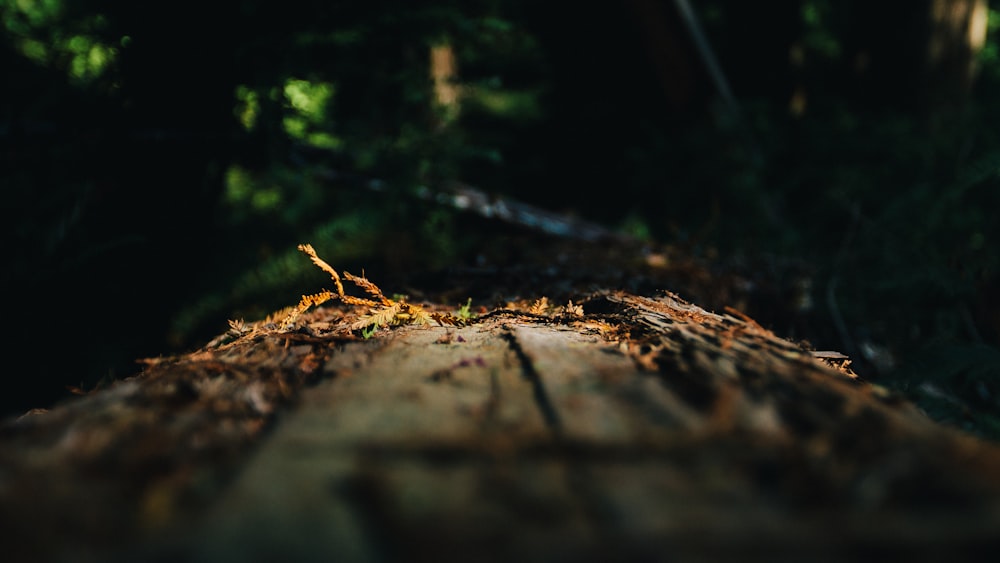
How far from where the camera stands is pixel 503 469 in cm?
58

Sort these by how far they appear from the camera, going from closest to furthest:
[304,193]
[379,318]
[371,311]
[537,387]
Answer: [537,387]
[379,318]
[371,311]
[304,193]

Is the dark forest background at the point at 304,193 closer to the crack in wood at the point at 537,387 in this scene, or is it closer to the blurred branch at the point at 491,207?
the blurred branch at the point at 491,207

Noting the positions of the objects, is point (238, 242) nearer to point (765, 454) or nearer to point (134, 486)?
point (134, 486)

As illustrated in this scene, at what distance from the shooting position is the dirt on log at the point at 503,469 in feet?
1.59

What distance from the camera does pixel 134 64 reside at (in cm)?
244

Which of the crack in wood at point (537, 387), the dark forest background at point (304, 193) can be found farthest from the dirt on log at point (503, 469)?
the dark forest background at point (304, 193)

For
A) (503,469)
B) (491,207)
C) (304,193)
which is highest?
(491,207)

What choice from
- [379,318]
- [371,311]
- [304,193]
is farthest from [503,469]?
[304,193]

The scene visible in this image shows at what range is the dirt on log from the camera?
48cm

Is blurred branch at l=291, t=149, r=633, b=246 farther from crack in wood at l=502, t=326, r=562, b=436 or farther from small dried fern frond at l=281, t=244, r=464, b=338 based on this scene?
crack in wood at l=502, t=326, r=562, b=436

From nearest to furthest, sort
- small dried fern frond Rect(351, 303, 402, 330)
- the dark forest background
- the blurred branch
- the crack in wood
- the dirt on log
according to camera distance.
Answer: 1. the dirt on log
2. the crack in wood
3. small dried fern frond Rect(351, 303, 402, 330)
4. the dark forest background
5. the blurred branch

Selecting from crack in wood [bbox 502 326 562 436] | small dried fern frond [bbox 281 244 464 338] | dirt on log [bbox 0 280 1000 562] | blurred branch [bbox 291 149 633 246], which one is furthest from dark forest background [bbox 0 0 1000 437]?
crack in wood [bbox 502 326 562 436]

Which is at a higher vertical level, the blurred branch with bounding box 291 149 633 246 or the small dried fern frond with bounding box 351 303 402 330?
the blurred branch with bounding box 291 149 633 246

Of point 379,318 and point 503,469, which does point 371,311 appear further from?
point 503,469
